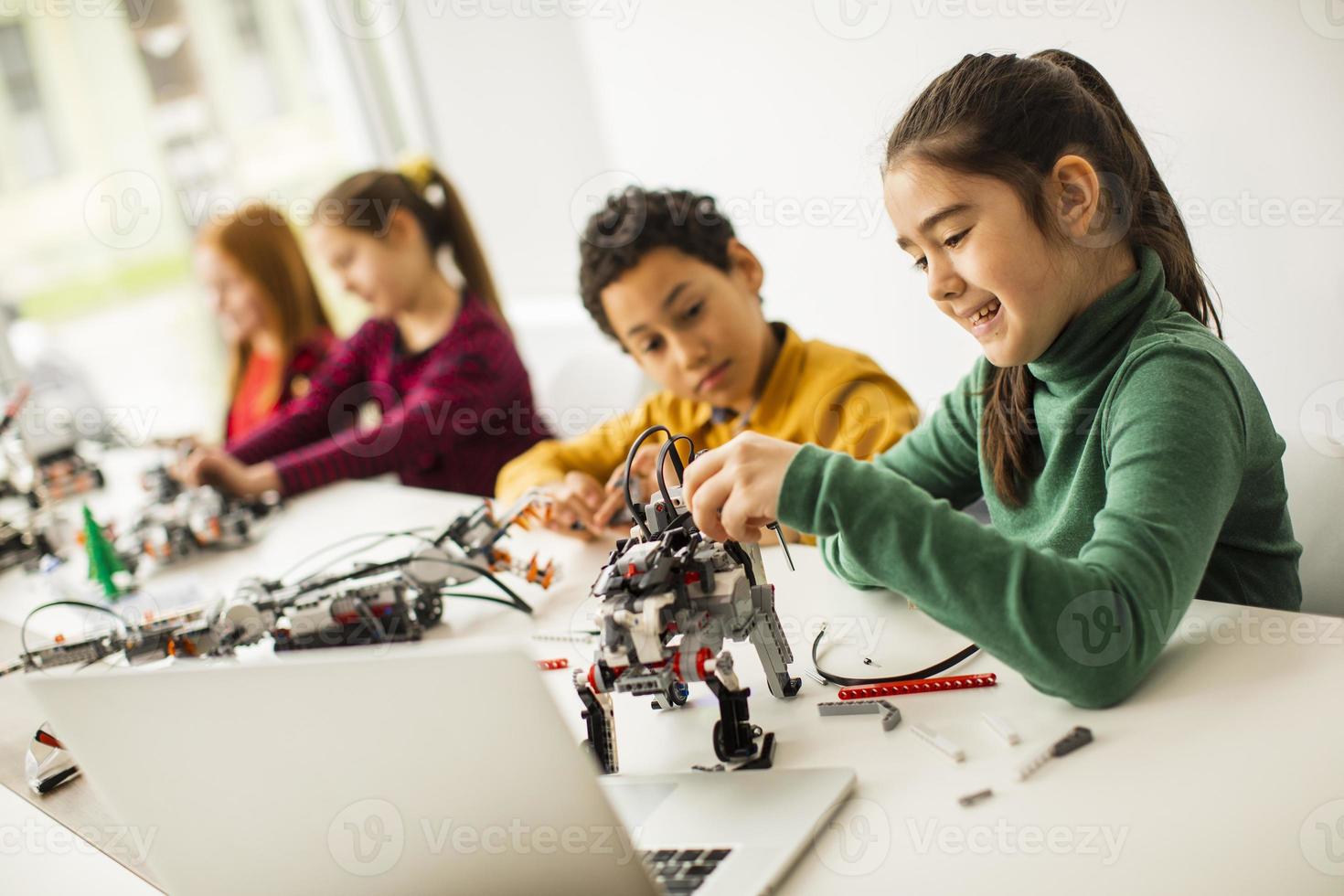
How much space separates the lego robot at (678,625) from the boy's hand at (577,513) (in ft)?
1.92

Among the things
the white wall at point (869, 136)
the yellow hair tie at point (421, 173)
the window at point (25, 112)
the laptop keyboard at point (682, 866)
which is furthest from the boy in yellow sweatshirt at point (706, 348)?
the window at point (25, 112)

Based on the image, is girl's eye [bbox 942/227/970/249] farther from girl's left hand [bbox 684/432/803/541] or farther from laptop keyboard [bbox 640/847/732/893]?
laptop keyboard [bbox 640/847/732/893]

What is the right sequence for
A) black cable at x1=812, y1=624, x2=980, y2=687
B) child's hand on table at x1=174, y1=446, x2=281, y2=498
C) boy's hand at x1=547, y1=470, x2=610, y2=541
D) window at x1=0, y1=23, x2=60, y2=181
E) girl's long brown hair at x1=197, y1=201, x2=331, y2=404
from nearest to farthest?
black cable at x1=812, y1=624, x2=980, y2=687
boy's hand at x1=547, y1=470, x2=610, y2=541
child's hand on table at x1=174, y1=446, x2=281, y2=498
girl's long brown hair at x1=197, y1=201, x2=331, y2=404
window at x1=0, y1=23, x2=60, y2=181

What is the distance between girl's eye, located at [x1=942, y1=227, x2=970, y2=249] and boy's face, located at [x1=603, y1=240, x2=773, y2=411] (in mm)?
602

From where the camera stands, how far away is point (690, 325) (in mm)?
1639

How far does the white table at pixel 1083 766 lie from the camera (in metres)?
0.72

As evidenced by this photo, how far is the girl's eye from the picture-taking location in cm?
105

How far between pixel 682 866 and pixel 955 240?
2.12ft

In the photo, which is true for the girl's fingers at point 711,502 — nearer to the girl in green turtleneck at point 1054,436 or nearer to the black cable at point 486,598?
the girl in green turtleneck at point 1054,436

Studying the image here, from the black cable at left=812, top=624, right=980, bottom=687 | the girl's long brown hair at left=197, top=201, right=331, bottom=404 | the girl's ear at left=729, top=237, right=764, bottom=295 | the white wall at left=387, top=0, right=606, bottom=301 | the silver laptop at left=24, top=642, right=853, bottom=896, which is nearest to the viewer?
the silver laptop at left=24, top=642, right=853, bottom=896

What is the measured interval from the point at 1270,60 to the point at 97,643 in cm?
193

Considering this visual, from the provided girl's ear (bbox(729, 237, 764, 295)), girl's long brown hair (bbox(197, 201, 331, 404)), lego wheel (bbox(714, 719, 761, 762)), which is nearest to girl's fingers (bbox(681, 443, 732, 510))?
lego wheel (bbox(714, 719, 761, 762))

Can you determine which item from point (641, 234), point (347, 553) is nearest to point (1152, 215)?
point (641, 234)

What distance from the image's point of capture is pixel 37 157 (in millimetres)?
3863
